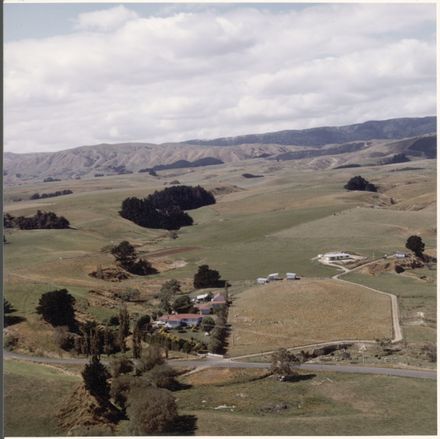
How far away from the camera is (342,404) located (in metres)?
23.4

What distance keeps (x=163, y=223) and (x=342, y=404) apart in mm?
82313

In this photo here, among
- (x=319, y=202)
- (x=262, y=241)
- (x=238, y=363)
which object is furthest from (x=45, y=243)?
(x=319, y=202)

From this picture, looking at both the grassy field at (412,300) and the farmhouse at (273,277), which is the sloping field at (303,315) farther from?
the farmhouse at (273,277)

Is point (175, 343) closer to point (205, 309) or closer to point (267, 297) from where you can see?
point (205, 309)

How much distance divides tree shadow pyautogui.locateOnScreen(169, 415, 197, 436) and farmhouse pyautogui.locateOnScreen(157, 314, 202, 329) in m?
18.3

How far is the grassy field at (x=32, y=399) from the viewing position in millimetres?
20375

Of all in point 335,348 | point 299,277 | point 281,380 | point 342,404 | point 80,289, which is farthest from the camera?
point 299,277

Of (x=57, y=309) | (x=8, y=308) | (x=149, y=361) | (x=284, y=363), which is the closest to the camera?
(x=284, y=363)

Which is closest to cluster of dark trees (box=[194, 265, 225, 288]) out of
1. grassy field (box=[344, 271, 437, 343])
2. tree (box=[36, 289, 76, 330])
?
grassy field (box=[344, 271, 437, 343])

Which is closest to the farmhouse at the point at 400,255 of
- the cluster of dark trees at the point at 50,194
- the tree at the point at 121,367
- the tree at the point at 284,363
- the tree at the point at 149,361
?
the tree at the point at 284,363

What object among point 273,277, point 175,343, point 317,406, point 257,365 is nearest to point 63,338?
point 175,343

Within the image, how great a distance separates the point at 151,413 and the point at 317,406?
7.79 meters

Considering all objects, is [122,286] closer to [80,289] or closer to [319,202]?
[80,289]

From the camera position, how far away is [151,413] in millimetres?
20422
